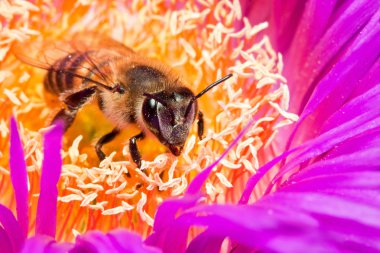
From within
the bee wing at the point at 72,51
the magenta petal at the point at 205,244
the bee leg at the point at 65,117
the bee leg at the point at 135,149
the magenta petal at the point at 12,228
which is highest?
the bee wing at the point at 72,51

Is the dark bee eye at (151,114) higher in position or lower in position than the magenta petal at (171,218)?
higher

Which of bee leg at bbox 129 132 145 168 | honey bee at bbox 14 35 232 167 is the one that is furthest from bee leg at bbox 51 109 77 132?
bee leg at bbox 129 132 145 168

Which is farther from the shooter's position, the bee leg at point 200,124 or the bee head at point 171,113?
the bee leg at point 200,124

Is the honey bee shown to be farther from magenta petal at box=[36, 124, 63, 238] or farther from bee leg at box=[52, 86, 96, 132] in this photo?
magenta petal at box=[36, 124, 63, 238]

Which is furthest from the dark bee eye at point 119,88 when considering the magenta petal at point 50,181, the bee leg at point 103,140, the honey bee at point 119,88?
the magenta petal at point 50,181

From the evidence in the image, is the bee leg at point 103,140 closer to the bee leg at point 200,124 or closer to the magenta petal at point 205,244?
the bee leg at point 200,124

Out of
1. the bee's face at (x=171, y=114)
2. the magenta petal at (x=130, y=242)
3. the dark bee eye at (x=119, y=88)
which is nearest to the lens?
the magenta petal at (x=130, y=242)

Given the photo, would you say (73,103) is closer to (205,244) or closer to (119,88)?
(119,88)
